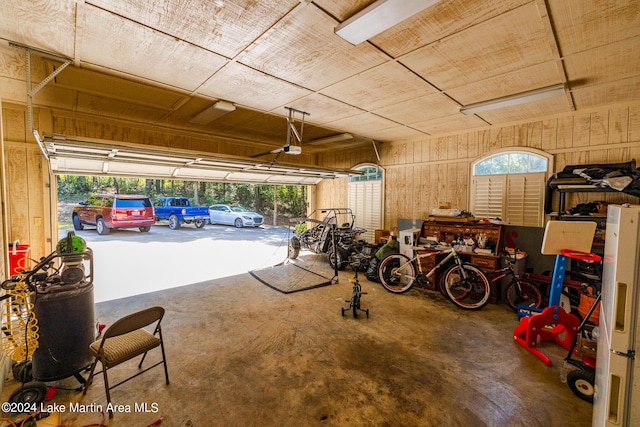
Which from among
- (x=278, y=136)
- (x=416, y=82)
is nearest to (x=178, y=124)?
(x=278, y=136)

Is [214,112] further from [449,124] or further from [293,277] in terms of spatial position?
[449,124]

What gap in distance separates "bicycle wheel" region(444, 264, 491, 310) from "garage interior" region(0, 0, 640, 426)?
14 centimetres

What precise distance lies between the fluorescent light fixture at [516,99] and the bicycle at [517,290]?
231 centimetres

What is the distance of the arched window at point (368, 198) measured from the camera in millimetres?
7305

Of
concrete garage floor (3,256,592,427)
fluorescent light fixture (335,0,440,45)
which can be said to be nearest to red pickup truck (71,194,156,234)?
concrete garage floor (3,256,592,427)

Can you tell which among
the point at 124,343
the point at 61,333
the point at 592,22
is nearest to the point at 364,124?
the point at 592,22

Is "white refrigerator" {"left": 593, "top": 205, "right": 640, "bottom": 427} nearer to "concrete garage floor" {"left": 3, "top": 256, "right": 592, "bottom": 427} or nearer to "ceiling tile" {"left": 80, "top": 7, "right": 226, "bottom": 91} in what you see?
"concrete garage floor" {"left": 3, "top": 256, "right": 592, "bottom": 427}

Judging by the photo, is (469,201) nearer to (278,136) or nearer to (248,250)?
(278,136)

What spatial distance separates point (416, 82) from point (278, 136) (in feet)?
15.0

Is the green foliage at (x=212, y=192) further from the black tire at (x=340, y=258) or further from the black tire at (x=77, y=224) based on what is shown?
the black tire at (x=340, y=258)

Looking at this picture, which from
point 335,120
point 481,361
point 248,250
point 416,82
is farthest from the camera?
point 248,250

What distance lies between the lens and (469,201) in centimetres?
561

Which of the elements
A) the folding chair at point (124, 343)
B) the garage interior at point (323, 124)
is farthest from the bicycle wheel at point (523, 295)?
the folding chair at point (124, 343)

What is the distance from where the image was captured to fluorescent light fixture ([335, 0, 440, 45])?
6.29 feet
